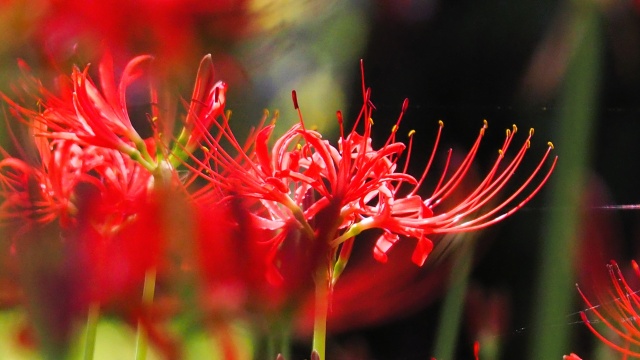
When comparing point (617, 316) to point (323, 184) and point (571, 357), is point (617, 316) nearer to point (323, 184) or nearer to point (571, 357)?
point (571, 357)

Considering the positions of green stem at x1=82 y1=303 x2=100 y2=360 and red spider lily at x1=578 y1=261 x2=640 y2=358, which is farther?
red spider lily at x1=578 y1=261 x2=640 y2=358

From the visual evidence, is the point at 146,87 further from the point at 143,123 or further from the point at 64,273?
the point at 64,273

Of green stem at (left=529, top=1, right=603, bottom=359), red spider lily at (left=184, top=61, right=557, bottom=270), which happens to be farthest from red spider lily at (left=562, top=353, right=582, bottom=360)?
red spider lily at (left=184, top=61, right=557, bottom=270)

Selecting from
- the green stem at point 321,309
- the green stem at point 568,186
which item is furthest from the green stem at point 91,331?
the green stem at point 568,186

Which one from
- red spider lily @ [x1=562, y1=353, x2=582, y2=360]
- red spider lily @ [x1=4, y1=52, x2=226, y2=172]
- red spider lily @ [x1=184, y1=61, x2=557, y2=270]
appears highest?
red spider lily @ [x1=4, y1=52, x2=226, y2=172]

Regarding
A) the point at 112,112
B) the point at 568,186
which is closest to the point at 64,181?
the point at 112,112

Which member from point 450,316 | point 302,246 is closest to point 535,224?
point 450,316

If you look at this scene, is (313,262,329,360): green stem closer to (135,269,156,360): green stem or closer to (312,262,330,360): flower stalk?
(312,262,330,360): flower stalk
